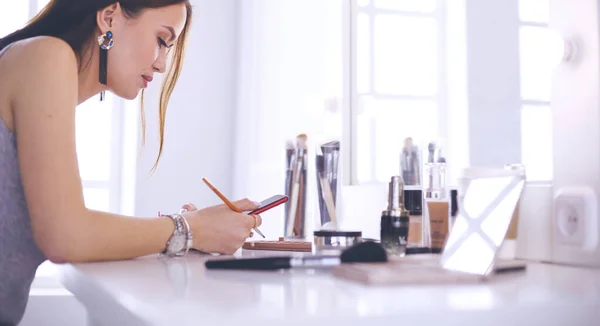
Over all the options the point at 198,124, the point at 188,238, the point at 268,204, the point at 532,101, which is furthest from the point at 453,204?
the point at 198,124

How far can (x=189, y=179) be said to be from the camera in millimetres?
2566

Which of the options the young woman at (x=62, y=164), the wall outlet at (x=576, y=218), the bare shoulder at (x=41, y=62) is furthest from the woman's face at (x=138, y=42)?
the wall outlet at (x=576, y=218)

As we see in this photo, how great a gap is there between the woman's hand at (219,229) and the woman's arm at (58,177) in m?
0.05

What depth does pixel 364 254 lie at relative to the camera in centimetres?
74

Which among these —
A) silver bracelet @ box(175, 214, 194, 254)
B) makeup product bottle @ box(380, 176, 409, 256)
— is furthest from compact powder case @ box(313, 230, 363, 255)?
silver bracelet @ box(175, 214, 194, 254)

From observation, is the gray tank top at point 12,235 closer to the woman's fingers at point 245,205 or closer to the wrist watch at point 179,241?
the wrist watch at point 179,241

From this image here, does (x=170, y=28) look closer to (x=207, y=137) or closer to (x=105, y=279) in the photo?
(x=105, y=279)

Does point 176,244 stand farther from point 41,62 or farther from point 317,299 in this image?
point 317,299

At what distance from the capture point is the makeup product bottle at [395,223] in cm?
97

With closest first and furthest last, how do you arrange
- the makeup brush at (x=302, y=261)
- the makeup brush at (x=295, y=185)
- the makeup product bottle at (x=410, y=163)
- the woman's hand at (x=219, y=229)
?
the makeup brush at (x=302, y=261) → the woman's hand at (x=219, y=229) → the makeup product bottle at (x=410, y=163) → the makeup brush at (x=295, y=185)

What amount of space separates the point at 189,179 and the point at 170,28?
146cm

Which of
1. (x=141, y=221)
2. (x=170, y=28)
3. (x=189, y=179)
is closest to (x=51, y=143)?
(x=141, y=221)

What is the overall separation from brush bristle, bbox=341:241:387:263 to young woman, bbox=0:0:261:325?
0.99 ft

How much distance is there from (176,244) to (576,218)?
1.90ft
